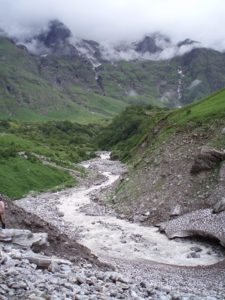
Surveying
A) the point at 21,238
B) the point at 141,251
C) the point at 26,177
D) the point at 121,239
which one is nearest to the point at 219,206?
the point at 141,251

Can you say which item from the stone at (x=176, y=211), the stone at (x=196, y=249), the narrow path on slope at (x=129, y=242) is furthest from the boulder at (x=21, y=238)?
the stone at (x=176, y=211)

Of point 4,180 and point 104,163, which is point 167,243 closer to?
point 4,180

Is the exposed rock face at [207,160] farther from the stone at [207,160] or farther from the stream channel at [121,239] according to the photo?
the stream channel at [121,239]

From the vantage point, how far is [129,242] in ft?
171

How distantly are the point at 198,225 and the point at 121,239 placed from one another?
8375 millimetres

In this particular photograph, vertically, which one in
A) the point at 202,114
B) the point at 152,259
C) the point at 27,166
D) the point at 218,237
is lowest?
the point at 152,259

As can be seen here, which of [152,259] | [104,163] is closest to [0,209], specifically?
[152,259]

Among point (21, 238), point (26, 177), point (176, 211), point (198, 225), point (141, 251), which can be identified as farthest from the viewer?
point (26, 177)

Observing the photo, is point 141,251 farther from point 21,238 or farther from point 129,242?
point 21,238

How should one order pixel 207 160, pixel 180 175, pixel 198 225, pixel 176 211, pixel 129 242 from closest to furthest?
pixel 129 242 < pixel 198 225 < pixel 176 211 < pixel 207 160 < pixel 180 175

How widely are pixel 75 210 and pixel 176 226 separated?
21110 millimetres

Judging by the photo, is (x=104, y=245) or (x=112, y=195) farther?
(x=112, y=195)

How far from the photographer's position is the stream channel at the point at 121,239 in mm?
46719

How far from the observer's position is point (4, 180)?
3457 inches
